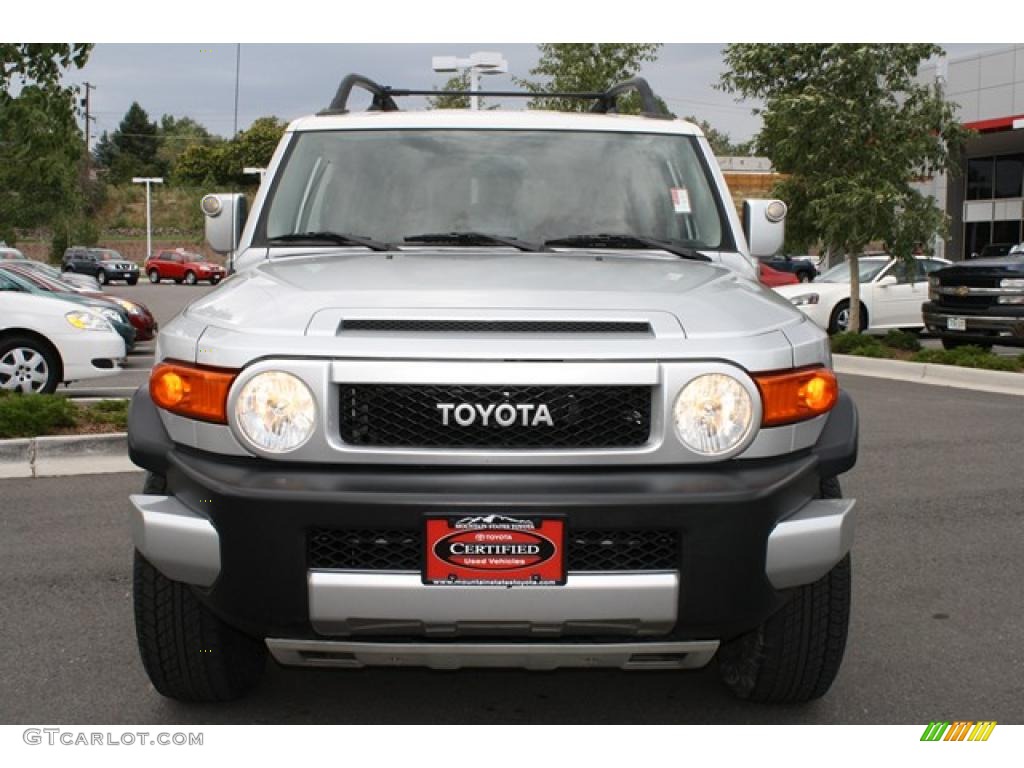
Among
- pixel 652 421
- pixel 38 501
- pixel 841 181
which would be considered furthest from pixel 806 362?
pixel 841 181

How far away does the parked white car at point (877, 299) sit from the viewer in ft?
66.1

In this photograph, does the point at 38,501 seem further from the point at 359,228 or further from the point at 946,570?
the point at 946,570

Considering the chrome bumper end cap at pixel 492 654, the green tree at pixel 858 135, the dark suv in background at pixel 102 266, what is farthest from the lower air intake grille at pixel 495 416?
the dark suv in background at pixel 102 266

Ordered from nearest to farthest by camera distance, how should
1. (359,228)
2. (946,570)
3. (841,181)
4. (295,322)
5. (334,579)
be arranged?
(334,579), (295,322), (359,228), (946,570), (841,181)

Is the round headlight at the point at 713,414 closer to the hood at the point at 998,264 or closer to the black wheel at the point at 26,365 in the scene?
the black wheel at the point at 26,365

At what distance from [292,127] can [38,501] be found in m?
→ 3.47

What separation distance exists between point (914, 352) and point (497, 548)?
14550 mm

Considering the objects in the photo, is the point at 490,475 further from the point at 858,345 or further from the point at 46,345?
the point at 858,345

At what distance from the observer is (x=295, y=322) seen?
324cm

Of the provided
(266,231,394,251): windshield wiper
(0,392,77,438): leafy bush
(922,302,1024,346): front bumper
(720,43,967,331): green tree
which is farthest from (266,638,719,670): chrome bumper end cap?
(720,43,967,331): green tree

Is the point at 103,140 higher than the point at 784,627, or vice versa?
the point at 103,140

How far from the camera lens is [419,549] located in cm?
305

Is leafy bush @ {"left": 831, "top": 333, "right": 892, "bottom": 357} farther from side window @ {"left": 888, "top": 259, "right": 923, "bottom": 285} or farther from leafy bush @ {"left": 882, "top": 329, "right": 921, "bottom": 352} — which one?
side window @ {"left": 888, "top": 259, "right": 923, "bottom": 285}

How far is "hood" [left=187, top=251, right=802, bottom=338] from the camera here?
3309 millimetres
